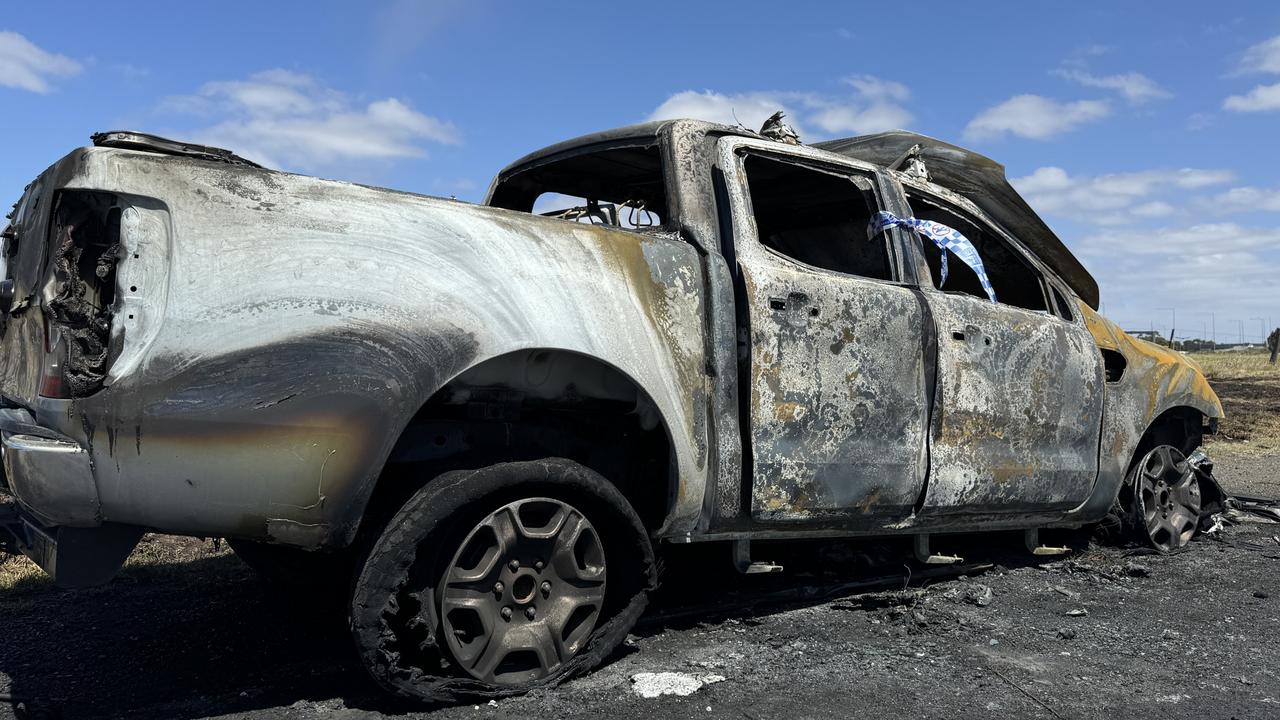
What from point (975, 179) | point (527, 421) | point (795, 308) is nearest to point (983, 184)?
point (975, 179)

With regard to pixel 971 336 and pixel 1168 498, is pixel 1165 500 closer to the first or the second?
pixel 1168 498

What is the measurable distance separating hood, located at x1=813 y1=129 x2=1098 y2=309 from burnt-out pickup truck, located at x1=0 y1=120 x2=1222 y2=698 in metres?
0.25

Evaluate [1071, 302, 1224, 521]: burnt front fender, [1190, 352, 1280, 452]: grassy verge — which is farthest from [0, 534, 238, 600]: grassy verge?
[1190, 352, 1280, 452]: grassy verge

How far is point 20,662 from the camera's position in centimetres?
345

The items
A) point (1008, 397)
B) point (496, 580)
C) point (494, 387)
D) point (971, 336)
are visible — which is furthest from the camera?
point (1008, 397)

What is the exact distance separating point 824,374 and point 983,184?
1855mm

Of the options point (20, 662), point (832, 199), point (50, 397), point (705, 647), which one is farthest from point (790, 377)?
point (20, 662)

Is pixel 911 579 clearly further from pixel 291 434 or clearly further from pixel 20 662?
pixel 20 662

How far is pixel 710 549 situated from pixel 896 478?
128 cm

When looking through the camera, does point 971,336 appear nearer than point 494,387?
No

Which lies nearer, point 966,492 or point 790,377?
point 790,377

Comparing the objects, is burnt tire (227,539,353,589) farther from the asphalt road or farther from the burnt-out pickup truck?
A: the asphalt road

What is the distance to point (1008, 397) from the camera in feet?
13.9

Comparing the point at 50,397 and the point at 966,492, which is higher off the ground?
the point at 50,397
